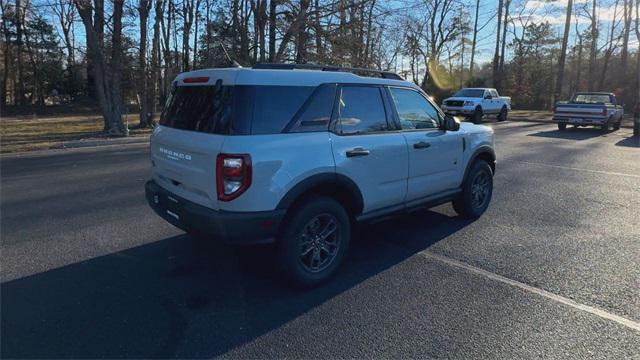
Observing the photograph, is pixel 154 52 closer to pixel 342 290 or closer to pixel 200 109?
pixel 200 109

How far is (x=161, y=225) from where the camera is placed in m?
5.51

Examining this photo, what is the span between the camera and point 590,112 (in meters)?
18.6

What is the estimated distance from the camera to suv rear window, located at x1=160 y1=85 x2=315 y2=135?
3.46m

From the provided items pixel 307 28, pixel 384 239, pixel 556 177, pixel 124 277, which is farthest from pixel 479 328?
pixel 307 28

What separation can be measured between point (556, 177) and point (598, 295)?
19.2 ft

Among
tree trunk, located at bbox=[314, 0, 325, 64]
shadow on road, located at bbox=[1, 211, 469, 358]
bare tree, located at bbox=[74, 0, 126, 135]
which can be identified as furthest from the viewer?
tree trunk, located at bbox=[314, 0, 325, 64]

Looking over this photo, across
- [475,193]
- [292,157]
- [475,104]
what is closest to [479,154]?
[475,193]

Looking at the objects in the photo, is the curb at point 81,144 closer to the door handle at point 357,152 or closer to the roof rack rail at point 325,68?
the roof rack rail at point 325,68

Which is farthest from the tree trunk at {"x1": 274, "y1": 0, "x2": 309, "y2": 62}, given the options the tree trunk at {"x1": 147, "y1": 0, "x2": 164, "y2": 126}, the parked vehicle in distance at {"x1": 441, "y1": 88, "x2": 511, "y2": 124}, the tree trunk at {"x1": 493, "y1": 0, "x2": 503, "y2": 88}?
the tree trunk at {"x1": 493, "y1": 0, "x2": 503, "y2": 88}

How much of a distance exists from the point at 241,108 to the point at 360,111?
4.33ft

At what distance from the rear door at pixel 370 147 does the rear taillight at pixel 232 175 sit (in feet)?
2.97

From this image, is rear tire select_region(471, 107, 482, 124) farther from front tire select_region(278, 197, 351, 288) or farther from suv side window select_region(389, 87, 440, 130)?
front tire select_region(278, 197, 351, 288)

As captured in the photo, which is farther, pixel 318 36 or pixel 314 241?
pixel 318 36

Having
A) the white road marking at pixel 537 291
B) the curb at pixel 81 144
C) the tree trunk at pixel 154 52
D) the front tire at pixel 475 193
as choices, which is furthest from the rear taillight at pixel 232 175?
the tree trunk at pixel 154 52
